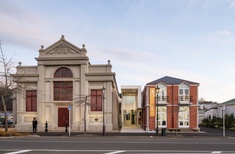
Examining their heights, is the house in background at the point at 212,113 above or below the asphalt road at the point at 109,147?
below

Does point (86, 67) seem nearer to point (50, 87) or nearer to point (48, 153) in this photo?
point (50, 87)

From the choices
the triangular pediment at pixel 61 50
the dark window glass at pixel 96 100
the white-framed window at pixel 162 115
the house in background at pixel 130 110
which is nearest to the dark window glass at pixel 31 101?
the triangular pediment at pixel 61 50

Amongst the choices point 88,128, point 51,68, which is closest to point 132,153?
point 88,128

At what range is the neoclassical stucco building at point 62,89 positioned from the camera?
40.1m

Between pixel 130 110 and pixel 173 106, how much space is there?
888 inches

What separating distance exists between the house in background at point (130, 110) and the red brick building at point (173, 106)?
14015mm

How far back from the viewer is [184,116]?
4012 cm

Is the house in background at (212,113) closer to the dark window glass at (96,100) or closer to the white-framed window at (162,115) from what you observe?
the white-framed window at (162,115)

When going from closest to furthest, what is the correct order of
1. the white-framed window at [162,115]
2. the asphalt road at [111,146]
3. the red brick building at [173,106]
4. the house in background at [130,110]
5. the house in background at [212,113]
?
the asphalt road at [111,146], the red brick building at [173,106], the white-framed window at [162,115], the house in background at [130,110], the house in background at [212,113]

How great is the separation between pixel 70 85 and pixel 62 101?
2.41m

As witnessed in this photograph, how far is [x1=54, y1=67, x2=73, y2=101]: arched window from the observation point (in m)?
41.0

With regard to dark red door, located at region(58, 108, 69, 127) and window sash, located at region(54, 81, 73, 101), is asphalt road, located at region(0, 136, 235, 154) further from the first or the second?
window sash, located at region(54, 81, 73, 101)

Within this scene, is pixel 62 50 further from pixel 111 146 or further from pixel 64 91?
pixel 111 146

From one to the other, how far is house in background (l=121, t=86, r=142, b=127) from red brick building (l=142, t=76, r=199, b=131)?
1401cm
